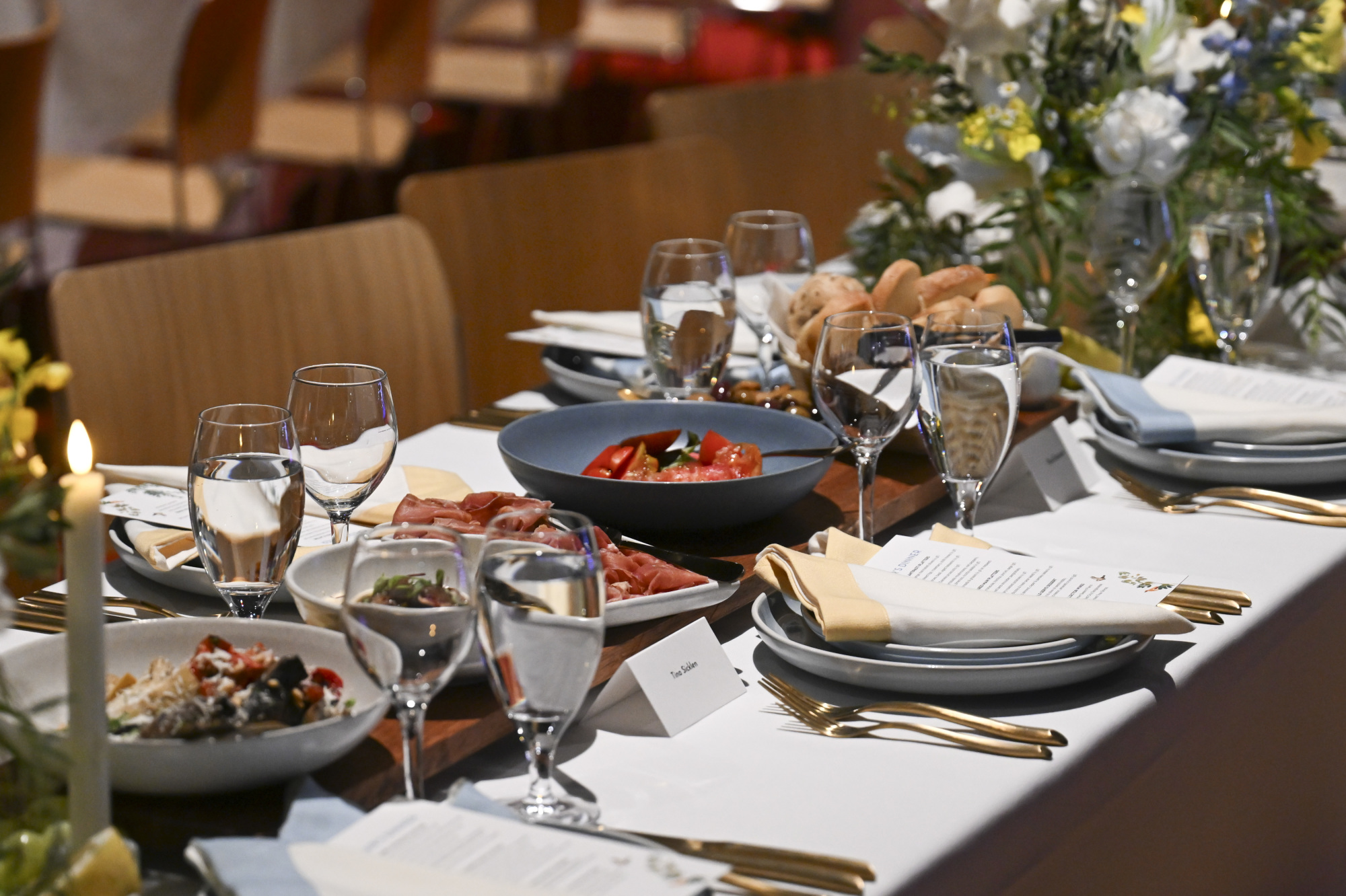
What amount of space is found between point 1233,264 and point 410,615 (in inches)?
48.9

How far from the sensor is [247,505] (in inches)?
37.7

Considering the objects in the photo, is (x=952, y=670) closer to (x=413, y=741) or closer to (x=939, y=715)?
(x=939, y=715)

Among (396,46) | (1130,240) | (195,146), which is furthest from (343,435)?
(396,46)

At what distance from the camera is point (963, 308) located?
1483mm

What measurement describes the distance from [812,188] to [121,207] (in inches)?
69.8

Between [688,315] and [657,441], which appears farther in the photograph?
[688,315]

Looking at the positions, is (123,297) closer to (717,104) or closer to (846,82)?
(717,104)

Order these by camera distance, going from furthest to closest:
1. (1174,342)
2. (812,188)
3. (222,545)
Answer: (812,188)
(1174,342)
(222,545)

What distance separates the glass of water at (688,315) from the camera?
1.46 metres

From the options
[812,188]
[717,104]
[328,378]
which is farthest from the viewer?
[812,188]

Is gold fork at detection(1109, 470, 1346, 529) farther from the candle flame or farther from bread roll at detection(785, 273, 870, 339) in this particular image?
the candle flame

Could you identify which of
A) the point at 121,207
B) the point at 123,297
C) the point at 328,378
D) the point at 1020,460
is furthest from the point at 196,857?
the point at 121,207

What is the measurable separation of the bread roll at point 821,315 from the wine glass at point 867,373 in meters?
0.25

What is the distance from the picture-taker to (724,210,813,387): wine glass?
166 cm
